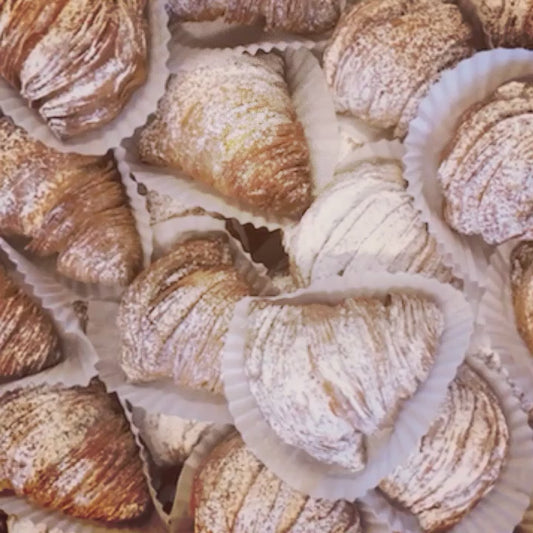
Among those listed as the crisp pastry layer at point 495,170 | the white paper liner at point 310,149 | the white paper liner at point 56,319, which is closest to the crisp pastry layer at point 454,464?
the crisp pastry layer at point 495,170

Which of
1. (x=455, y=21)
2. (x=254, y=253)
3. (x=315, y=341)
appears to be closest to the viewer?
(x=315, y=341)

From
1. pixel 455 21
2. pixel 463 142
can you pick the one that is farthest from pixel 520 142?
pixel 455 21

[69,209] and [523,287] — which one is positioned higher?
[69,209]

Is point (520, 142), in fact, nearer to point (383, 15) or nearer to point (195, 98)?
point (383, 15)

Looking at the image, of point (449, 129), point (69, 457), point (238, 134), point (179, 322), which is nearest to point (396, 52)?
point (449, 129)

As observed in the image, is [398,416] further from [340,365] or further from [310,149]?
[310,149]

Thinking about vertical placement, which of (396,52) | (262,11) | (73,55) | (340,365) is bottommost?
(340,365)

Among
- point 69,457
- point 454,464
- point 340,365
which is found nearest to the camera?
point 340,365
